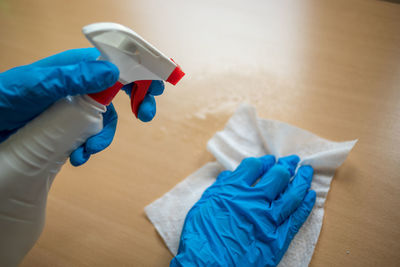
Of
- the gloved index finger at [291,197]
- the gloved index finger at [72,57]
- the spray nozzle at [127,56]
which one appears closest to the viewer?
the spray nozzle at [127,56]

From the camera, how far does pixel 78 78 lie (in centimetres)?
47

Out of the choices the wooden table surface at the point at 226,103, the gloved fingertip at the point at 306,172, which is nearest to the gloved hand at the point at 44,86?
the wooden table surface at the point at 226,103

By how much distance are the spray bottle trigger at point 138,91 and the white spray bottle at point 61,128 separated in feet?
0.18

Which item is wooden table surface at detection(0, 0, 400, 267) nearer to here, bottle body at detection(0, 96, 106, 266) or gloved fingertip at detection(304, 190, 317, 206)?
gloved fingertip at detection(304, 190, 317, 206)

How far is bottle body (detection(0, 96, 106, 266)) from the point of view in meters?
0.49

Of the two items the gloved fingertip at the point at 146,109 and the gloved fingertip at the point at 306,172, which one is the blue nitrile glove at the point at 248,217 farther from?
the gloved fingertip at the point at 146,109

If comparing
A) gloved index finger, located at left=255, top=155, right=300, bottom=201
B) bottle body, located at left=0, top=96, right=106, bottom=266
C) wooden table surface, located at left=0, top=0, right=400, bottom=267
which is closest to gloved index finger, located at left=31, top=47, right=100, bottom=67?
bottle body, located at left=0, top=96, right=106, bottom=266

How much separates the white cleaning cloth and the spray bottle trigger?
280 mm

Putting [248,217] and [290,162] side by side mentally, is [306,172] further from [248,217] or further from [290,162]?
[248,217]

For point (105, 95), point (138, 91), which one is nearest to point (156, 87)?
point (138, 91)

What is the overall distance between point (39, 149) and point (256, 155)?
571 mm

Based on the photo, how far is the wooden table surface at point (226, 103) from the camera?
73cm

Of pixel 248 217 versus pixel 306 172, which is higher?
pixel 306 172

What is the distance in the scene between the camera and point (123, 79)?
20.1 inches
